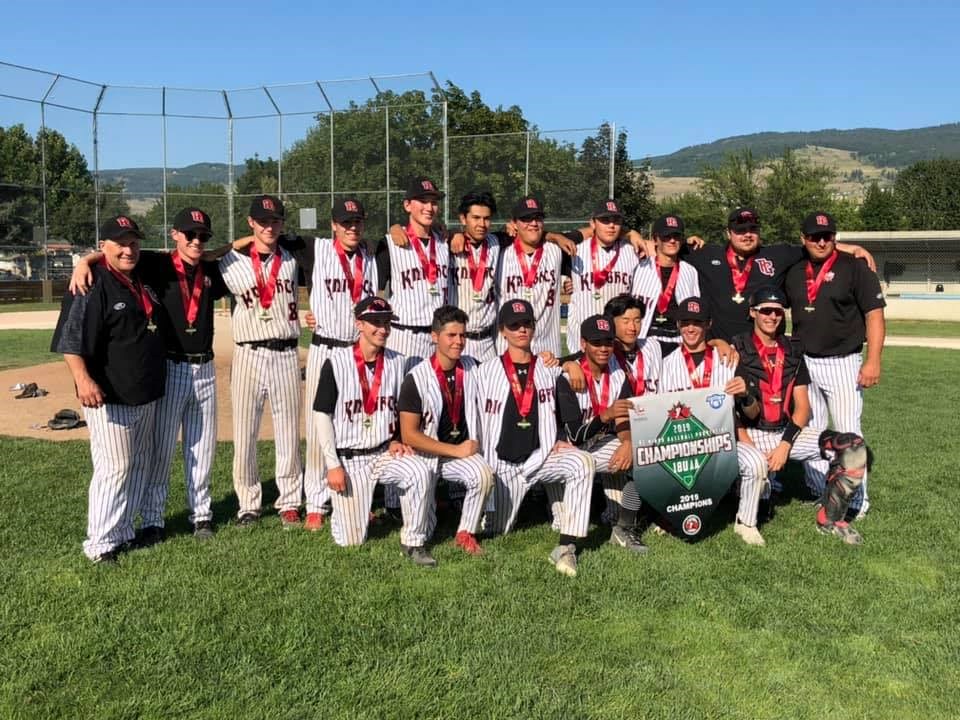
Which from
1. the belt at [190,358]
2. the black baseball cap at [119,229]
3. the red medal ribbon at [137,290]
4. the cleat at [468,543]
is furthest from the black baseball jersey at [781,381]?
the black baseball cap at [119,229]

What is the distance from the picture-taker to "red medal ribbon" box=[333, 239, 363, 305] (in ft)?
18.4

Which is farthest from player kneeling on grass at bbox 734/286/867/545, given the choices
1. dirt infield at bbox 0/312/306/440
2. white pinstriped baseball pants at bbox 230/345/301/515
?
dirt infield at bbox 0/312/306/440

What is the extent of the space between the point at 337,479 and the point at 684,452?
2.15 metres

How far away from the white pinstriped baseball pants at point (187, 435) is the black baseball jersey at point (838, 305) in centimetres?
412

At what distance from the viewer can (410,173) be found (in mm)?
22703

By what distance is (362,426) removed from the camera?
17.2 feet

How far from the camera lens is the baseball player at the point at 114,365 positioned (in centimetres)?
456

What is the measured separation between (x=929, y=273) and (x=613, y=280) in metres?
39.0

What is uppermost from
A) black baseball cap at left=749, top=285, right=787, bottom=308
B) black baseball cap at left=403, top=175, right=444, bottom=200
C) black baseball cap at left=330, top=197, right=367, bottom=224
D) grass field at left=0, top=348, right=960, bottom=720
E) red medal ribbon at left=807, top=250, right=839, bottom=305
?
black baseball cap at left=403, top=175, right=444, bottom=200

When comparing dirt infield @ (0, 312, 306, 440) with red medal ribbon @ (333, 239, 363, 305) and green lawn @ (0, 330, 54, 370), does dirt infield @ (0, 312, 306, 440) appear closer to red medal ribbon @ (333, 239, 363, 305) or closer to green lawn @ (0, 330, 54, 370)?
green lawn @ (0, 330, 54, 370)

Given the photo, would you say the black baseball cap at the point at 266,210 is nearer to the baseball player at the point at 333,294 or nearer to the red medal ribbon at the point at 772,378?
the baseball player at the point at 333,294

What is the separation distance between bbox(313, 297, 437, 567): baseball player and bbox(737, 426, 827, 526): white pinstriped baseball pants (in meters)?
2.02

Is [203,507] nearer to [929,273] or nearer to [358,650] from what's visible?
[358,650]

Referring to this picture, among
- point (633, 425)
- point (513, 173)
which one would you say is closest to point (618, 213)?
point (633, 425)
